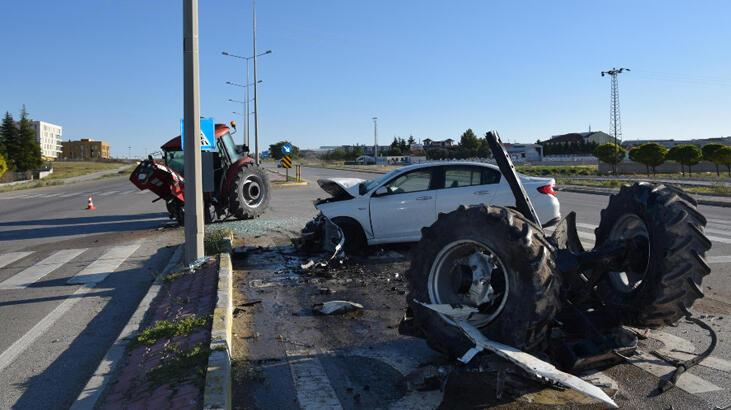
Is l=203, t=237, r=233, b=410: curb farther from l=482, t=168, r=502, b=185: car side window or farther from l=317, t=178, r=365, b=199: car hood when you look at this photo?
l=482, t=168, r=502, b=185: car side window

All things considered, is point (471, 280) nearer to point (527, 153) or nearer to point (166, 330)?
point (166, 330)

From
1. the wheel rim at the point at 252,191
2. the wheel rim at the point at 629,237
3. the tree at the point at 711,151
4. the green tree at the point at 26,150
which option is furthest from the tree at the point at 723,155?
the green tree at the point at 26,150

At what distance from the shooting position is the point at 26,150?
248ft

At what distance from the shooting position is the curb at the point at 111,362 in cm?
438

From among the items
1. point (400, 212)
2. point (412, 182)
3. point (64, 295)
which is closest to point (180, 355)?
point (64, 295)

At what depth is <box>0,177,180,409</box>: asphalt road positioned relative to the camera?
5.08m

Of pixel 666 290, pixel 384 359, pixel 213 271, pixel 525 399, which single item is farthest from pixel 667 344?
pixel 213 271

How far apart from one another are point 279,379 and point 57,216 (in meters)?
17.2

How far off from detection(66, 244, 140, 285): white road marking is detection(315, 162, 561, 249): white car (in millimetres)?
3518

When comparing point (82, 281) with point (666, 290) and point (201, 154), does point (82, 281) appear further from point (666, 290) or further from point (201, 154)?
point (666, 290)

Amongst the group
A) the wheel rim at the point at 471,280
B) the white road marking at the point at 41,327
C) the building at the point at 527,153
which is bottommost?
the white road marking at the point at 41,327

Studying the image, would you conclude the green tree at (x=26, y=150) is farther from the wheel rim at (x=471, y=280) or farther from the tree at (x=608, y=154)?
the wheel rim at (x=471, y=280)

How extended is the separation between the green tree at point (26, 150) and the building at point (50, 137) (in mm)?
93390

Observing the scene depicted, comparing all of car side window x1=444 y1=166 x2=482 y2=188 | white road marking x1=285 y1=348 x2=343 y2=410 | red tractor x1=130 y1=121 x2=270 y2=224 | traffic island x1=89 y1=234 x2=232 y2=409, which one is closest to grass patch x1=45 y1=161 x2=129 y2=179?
red tractor x1=130 y1=121 x2=270 y2=224
